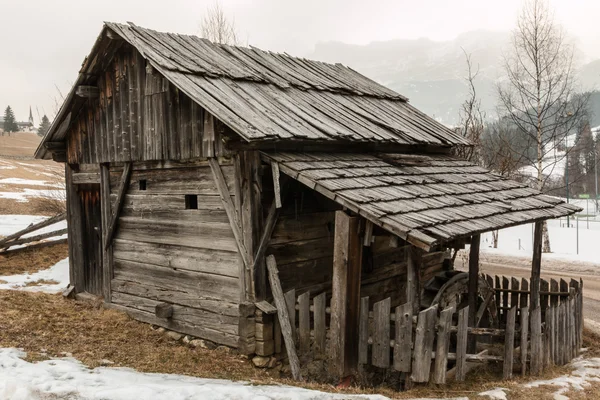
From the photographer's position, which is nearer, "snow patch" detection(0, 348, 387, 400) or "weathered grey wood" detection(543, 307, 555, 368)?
"snow patch" detection(0, 348, 387, 400)

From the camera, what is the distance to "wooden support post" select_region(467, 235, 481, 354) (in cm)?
901

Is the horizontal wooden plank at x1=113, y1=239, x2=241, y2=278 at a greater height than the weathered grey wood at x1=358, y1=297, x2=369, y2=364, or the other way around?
the horizontal wooden plank at x1=113, y1=239, x2=241, y2=278

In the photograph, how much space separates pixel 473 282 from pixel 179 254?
5464 mm

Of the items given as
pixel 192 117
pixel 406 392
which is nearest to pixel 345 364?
pixel 406 392

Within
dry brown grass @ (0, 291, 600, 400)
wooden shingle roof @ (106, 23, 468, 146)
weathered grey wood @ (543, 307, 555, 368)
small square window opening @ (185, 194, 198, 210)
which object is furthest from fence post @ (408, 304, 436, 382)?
small square window opening @ (185, 194, 198, 210)

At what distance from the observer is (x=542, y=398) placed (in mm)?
6340

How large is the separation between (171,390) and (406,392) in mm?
3030

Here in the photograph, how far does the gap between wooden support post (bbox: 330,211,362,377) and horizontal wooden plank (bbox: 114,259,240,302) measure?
5.89 ft

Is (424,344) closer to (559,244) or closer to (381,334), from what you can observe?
(381,334)

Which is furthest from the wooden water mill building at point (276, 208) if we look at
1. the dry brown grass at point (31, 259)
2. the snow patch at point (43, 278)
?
the dry brown grass at point (31, 259)

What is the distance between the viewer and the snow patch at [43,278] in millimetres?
12508

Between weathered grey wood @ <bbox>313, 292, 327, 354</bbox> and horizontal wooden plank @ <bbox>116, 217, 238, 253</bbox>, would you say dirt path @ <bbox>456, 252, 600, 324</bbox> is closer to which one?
weathered grey wood @ <bbox>313, 292, 327, 354</bbox>

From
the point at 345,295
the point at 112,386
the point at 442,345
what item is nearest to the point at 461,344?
the point at 442,345

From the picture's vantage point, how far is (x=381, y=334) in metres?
7.02
